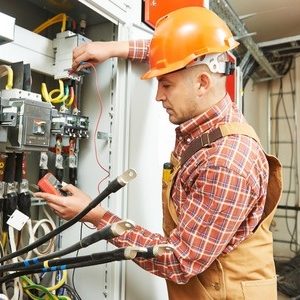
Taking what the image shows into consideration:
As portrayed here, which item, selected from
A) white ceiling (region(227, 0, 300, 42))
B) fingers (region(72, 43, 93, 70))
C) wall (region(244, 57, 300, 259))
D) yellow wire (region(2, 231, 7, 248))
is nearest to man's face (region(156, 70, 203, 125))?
fingers (region(72, 43, 93, 70))

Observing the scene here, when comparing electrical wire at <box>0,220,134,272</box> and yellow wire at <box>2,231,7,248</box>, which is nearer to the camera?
electrical wire at <box>0,220,134,272</box>

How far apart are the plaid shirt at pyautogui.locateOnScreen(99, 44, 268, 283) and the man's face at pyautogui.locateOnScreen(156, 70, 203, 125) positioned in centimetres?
13

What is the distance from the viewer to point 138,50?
107cm

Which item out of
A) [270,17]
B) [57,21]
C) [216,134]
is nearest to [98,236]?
[216,134]

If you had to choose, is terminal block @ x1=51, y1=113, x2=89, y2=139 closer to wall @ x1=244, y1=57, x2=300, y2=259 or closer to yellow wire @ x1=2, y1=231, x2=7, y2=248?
yellow wire @ x1=2, y1=231, x2=7, y2=248

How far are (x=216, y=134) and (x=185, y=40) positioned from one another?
264mm

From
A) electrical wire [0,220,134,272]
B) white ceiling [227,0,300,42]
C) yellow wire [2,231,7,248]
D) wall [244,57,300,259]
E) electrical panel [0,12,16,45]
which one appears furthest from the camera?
wall [244,57,300,259]

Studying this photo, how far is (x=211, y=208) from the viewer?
0.79m

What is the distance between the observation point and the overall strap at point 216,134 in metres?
0.86

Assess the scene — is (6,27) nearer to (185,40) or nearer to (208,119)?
(185,40)

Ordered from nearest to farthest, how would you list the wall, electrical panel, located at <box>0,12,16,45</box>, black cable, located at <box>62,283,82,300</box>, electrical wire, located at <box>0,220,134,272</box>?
1. electrical wire, located at <box>0,220,134,272</box>
2. electrical panel, located at <box>0,12,16,45</box>
3. black cable, located at <box>62,283,82,300</box>
4. the wall

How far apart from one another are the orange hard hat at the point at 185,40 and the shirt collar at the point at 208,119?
142 mm

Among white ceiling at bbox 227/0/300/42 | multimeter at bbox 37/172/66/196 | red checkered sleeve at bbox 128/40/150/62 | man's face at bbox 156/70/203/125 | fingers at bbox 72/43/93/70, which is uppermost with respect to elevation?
white ceiling at bbox 227/0/300/42

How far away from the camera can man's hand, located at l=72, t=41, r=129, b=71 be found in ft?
3.31
